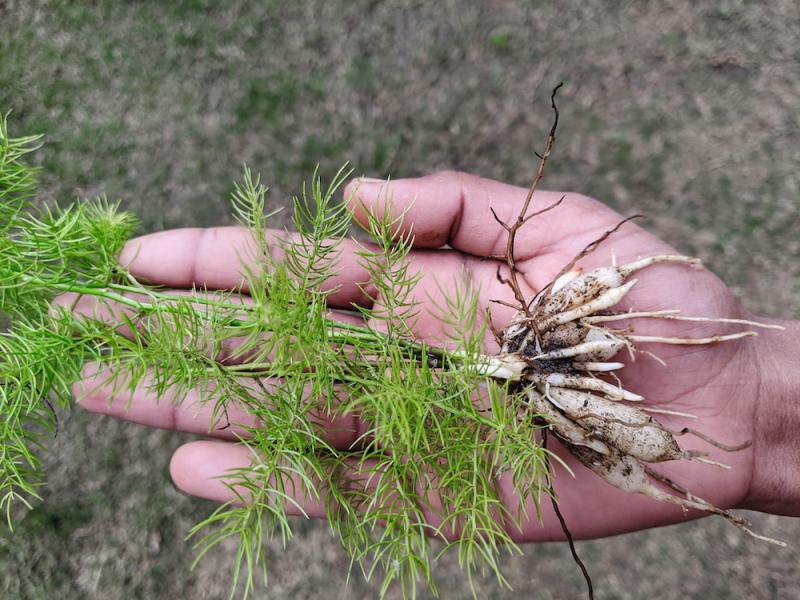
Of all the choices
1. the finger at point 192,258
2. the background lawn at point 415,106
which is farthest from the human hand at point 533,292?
the background lawn at point 415,106

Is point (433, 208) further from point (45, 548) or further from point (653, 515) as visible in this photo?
point (45, 548)

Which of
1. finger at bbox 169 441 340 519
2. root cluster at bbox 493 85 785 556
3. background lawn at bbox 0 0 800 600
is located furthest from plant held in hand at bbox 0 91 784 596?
background lawn at bbox 0 0 800 600

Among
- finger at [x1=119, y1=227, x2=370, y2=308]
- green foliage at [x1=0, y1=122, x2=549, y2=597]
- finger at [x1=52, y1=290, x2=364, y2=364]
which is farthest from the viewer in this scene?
finger at [x1=119, y1=227, x2=370, y2=308]

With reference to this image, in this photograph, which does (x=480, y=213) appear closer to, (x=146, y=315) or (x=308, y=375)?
(x=308, y=375)

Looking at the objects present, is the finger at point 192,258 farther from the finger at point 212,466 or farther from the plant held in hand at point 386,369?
the finger at point 212,466

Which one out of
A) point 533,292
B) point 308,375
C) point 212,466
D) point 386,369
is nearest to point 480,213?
point 533,292

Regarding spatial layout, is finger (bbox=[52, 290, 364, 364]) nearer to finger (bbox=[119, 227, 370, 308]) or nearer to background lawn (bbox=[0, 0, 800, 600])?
finger (bbox=[119, 227, 370, 308])

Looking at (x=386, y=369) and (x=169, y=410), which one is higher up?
(x=386, y=369)
